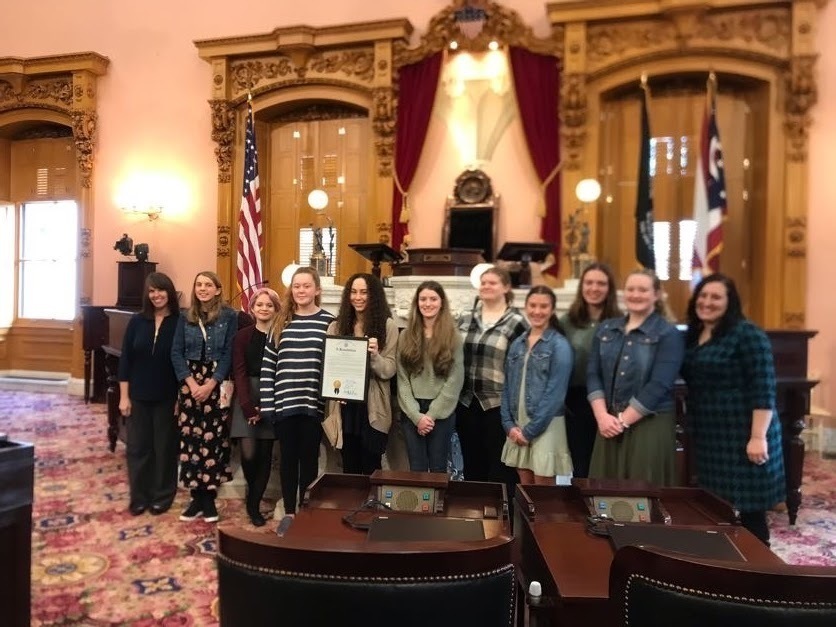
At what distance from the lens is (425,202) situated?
24.7 feet

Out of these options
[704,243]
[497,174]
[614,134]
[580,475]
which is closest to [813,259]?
[704,243]

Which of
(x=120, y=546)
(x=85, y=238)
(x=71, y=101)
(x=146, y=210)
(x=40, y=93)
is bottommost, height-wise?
(x=120, y=546)

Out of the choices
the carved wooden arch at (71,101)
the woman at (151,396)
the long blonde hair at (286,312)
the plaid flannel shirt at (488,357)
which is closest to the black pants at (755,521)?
the plaid flannel shirt at (488,357)

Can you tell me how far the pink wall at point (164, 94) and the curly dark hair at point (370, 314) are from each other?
13.6 ft

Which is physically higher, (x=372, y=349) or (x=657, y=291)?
(x=657, y=291)

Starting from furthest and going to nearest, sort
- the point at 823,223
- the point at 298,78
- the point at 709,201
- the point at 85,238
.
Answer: the point at 85,238 < the point at 298,78 < the point at 823,223 < the point at 709,201

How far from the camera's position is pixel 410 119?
292 inches

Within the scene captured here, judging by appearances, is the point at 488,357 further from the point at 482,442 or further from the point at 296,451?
the point at 296,451

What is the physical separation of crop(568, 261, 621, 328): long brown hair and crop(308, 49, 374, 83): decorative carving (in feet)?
16.8

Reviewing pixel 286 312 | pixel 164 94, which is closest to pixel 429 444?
pixel 286 312

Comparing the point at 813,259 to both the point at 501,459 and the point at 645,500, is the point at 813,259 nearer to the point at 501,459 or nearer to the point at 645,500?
the point at 501,459

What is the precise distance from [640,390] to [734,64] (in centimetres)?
524

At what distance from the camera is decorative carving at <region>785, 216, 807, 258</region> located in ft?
21.2

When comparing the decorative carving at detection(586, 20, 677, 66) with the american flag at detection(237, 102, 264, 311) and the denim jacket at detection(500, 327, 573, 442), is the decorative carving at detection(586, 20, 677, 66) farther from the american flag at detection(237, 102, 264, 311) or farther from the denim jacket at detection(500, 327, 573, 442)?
the denim jacket at detection(500, 327, 573, 442)
